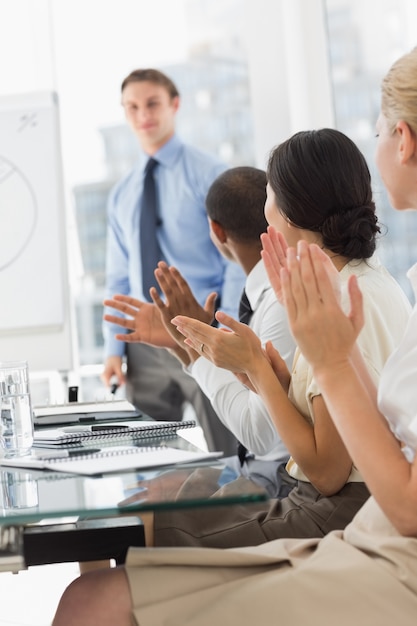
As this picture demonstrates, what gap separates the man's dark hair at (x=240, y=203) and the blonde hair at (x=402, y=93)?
93 centimetres

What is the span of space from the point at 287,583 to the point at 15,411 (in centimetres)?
67

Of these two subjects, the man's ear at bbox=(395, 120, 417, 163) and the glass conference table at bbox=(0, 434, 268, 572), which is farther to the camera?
the man's ear at bbox=(395, 120, 417, 163)

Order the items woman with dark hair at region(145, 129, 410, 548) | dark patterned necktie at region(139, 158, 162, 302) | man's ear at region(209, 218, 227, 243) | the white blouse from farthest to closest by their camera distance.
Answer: dark patterned necktie at region(139, 158, 162, 302)
man's ear at region(209, 218, 227, 243)
woman with dark hair at region(145, 129, 410, 548)
the white blouse

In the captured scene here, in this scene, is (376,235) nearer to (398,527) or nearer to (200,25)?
(398,527)

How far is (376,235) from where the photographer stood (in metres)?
1.86

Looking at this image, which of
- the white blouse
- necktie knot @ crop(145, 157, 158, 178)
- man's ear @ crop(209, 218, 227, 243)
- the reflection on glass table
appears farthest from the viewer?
necktie knot @ crop(145, 157, 158, 178)

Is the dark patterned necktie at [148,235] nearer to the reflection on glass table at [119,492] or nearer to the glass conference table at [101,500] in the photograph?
the glass conference table at [101,500]

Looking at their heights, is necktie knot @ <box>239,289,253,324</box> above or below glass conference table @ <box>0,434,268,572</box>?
above

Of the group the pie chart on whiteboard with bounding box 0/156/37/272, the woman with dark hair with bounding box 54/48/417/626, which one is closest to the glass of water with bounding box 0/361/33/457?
the woman with dark hair with bounding box 54/48/417/626

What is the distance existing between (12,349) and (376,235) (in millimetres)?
2151

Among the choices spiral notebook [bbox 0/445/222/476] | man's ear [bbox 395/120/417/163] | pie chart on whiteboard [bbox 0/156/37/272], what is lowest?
spiral notebook [bbox 0/445/222/476]

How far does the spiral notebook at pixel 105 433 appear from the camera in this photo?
5.36 ft

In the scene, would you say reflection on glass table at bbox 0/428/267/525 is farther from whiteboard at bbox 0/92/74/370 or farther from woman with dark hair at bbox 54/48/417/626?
whiteboard at bbox 0/92/74/370

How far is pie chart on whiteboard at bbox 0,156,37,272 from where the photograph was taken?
3666 millimetres
